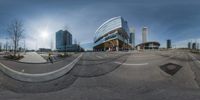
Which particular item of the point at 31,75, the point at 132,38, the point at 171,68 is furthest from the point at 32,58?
the point at 171,68

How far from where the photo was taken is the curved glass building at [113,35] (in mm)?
2162

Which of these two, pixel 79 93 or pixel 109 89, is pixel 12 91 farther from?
pixel 109 89

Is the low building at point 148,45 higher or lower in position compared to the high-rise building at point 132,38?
lower

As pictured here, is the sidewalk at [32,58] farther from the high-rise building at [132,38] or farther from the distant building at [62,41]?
the high-rise building at [132,38]

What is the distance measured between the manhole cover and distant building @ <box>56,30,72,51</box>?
1736 mm

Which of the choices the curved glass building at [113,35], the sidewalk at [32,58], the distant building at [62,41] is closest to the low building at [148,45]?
the curved glass building at [113,35]

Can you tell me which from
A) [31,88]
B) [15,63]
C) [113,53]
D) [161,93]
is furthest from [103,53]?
[15,63]

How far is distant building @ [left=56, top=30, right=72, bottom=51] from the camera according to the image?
90.1 inches

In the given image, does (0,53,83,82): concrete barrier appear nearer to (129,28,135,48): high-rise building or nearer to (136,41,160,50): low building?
(129,28,135,48): high-rise building

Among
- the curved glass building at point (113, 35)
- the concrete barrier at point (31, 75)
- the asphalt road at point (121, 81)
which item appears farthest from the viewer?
the curved glass building at point (113, 35)

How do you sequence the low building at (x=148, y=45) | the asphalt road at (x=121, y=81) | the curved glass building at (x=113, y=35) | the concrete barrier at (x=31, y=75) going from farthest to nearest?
the low building at (x=148, y=45), the curved glass building at (x=113, y=35), the concrete barrier at (x=31, y=75), the asphalt road at (x=121, y=81)

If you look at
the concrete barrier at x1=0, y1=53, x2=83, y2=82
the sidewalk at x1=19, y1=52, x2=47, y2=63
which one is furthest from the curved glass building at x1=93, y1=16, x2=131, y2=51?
the sidewalk at x1=19, y1=52, x2=47, y2=63

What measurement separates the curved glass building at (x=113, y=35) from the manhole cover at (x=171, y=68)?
71 centimetres

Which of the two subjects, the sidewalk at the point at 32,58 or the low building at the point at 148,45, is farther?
the low building at the point at 148,45
